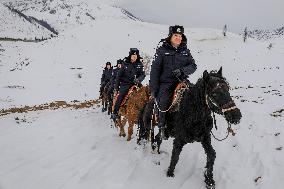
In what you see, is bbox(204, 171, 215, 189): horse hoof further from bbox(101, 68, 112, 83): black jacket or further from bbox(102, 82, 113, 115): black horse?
bbox(101, 68, 112, 83): black jacket

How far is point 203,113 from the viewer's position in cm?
699

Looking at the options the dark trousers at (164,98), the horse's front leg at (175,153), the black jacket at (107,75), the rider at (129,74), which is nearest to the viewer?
the horse's front leg at (175,153)

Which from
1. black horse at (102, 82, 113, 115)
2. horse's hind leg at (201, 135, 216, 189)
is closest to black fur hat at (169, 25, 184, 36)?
horse's hind leg at (201, 135, 216, 189)

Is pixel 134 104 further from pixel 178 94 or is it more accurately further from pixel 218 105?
pixel 218 105

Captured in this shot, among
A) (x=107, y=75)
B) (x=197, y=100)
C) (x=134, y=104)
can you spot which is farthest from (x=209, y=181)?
(x=107, y=75)

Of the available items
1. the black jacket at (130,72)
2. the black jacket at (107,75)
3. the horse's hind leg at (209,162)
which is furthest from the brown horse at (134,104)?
the black jacket at (107,75)

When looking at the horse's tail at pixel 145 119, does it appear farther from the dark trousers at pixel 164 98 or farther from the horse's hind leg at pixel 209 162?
the horse's hind leg at pixel 209 162

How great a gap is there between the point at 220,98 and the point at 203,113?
2.58 feet

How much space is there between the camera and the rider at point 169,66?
7.75 m

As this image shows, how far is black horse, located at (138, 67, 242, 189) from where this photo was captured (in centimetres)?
629

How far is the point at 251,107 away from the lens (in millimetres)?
15266

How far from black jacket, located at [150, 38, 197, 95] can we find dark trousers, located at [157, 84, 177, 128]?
0.35 ft

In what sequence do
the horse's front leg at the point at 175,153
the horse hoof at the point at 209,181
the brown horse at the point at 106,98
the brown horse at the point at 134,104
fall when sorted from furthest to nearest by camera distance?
the brown horse at the point at 106,98 → the brown horse at the point at 134,104 → the horse's front leg at the point at 175,153 → the horse hoof at the point at 209,181

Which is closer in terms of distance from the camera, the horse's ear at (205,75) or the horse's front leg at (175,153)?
the horse's ear at (205,75)
